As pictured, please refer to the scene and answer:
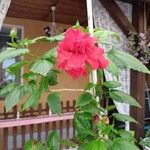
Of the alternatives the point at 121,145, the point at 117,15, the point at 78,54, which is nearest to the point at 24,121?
the point at 117,15

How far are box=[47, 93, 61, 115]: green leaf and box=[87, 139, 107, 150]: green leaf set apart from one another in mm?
163

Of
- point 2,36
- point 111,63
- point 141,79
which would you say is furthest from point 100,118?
point 2,36

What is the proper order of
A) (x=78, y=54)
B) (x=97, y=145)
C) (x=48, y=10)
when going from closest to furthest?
(x=78, y=54) < (x=97, y=145) < (x=48, y=10)

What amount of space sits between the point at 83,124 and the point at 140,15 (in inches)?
175

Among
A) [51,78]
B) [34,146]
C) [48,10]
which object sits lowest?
[34,146]

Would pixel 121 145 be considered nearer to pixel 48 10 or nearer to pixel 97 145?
pixel 97 145

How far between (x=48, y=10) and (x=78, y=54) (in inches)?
236

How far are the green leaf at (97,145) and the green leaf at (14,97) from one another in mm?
293

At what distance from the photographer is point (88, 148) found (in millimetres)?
1181

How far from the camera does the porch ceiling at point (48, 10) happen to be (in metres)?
6.39

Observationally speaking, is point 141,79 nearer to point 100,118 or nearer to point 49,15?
point 49,15

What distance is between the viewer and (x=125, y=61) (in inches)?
48.2

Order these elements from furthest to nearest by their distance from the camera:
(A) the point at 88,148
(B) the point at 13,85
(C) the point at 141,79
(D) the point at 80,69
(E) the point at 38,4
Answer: (E) the point at 38,4 < (C) the point at 141,79 < (B) the point at 13,85 < (A) the point at 88,148 < (D) the point at 80,69

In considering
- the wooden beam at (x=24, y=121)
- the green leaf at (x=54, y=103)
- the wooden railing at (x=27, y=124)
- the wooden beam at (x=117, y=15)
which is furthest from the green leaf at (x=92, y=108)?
the wooden beam at (x=117, y=15)
